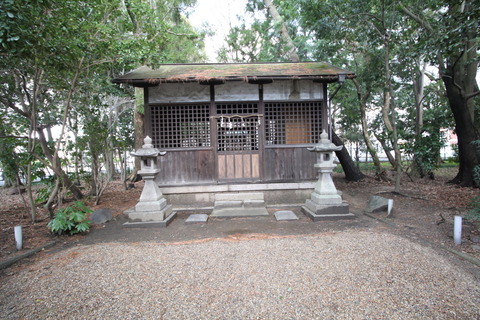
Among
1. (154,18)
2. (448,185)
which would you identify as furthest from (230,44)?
(448,185)

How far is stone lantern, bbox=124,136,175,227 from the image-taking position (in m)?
5.88

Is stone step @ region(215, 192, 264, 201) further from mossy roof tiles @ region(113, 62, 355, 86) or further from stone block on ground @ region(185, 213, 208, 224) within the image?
mossy roof tiles @ region(113, 62, 355, 86)

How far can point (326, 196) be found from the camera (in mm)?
6207

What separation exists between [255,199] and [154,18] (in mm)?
5810

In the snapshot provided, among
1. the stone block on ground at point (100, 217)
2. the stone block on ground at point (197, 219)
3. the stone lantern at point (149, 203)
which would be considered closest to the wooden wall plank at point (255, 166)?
the stone block on ground at point (197, 219)

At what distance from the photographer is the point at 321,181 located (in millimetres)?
6328

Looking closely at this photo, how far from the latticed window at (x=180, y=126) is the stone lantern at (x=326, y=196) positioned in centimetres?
350

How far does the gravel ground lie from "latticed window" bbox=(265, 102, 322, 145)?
4.29 meters

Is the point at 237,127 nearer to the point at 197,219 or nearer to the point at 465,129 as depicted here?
the point at 197,219

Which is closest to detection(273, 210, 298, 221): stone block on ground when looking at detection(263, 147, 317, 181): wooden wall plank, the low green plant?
detection(263, 147, 317, 181): wooden wall plank

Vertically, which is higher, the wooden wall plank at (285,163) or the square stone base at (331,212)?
the wooden wall plank at (285,163)

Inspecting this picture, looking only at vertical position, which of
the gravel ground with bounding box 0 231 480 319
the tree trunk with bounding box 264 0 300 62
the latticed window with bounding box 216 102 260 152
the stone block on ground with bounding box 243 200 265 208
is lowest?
the gravel ground with bounding box 0 231 480 319

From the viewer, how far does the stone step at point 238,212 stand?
651cm

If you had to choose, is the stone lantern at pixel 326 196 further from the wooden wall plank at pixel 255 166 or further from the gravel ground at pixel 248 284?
the wooden wall plank at pixel 255 166
